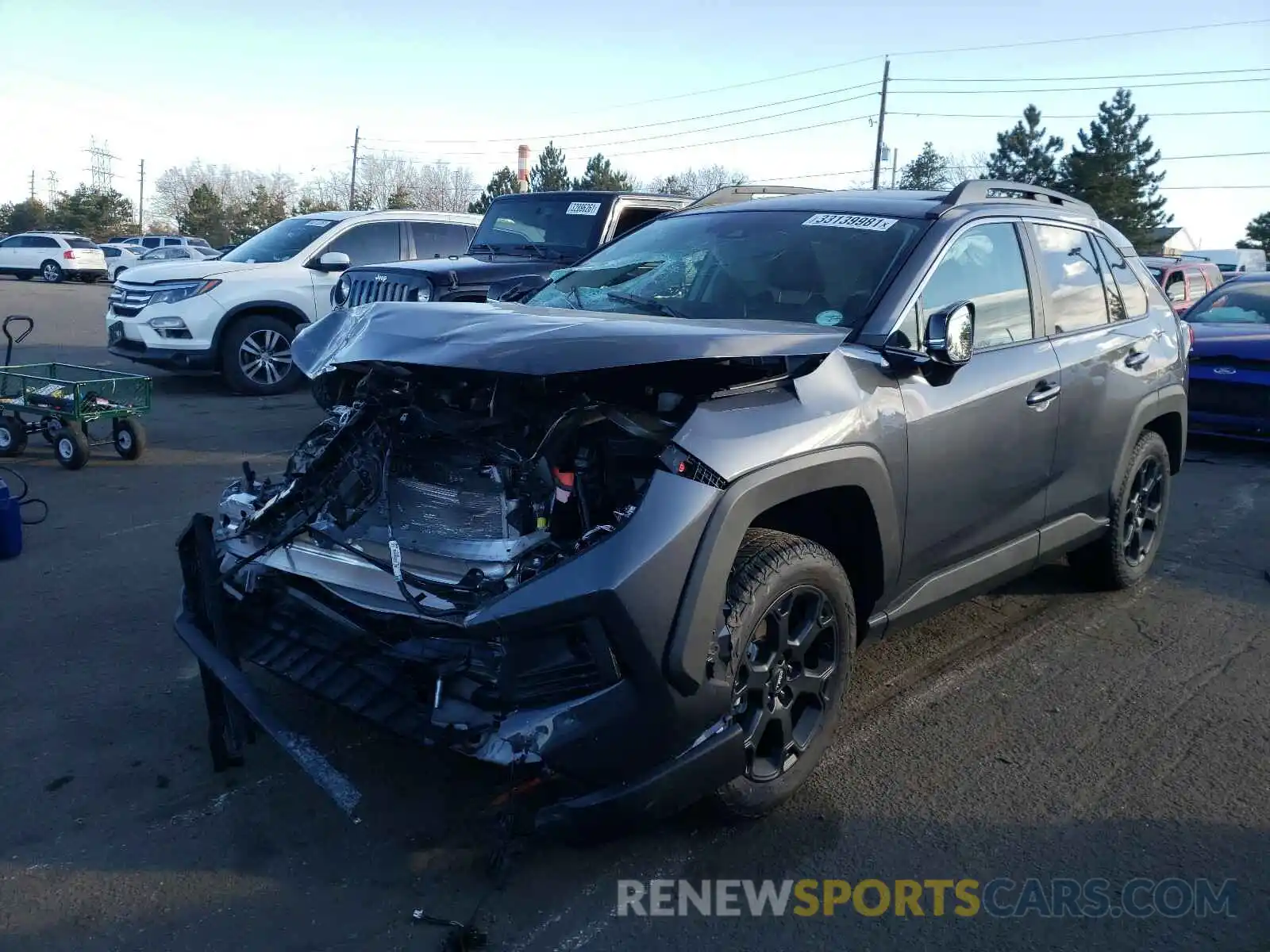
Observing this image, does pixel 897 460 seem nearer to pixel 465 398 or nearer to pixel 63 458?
pixel 465 398

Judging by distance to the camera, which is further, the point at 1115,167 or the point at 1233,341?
the point at 1115,167

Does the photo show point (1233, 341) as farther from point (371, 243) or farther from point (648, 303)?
point (371, 243)

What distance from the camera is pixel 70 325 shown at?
1969 cm

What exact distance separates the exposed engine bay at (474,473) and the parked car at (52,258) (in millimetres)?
38707

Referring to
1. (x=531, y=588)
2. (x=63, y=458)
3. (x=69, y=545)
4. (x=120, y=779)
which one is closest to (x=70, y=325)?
(x=63, y=458)

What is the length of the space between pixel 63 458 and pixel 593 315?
20.4 ft

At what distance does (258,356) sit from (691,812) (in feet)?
31.8

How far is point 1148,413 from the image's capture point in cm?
538

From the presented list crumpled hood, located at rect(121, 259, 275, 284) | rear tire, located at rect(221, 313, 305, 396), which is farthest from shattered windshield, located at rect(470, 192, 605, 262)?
crumpled hood, located at rect(121, 259, 275, 284)

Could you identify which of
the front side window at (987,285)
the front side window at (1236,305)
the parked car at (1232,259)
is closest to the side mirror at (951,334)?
the front side window at (987,285)

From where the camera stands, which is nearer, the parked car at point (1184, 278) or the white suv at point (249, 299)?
the white suv at point (249, 299)

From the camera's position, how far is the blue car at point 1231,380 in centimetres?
943

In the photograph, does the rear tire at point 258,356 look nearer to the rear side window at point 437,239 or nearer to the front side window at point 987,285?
the rear side window at point 437,239

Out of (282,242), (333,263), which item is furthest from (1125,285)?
(282,242)
